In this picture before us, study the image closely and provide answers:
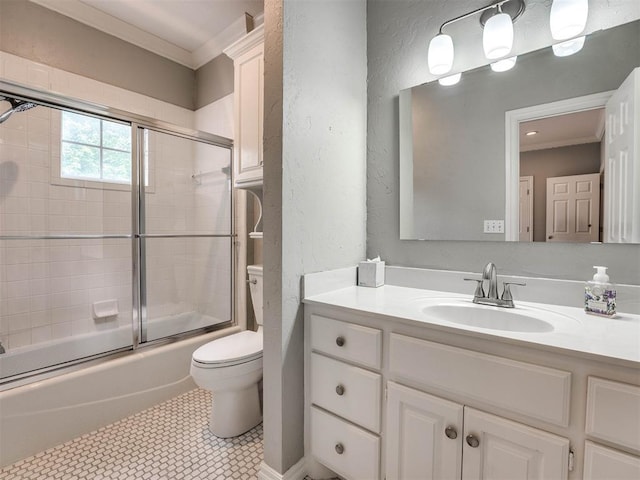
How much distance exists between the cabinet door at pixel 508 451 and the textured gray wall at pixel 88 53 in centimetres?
300

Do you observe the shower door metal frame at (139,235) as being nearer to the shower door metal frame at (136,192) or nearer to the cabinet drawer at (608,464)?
the shower door metal frame at (136,192)

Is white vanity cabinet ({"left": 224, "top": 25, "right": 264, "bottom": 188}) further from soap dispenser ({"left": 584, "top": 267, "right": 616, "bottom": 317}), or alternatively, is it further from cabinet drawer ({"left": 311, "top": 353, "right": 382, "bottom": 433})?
soap dispenser ({"left": 584, "top": 267, "right": 616, "bottom": 317})

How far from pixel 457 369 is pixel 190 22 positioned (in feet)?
9.33

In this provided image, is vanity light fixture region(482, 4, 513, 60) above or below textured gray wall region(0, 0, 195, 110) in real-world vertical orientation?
below

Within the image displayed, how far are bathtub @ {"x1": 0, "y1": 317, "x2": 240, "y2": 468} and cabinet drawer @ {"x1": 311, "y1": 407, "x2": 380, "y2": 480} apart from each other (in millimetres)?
1176

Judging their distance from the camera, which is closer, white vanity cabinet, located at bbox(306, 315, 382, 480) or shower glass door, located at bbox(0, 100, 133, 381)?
white vanity cabinet, located at bbox(306, 315, 382, 480)

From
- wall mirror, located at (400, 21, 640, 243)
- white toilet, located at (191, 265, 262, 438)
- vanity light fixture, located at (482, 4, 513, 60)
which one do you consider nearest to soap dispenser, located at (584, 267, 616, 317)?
wall mirror, located at (400, 21, 640, 243)

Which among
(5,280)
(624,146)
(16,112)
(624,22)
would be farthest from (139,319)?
(624,22)

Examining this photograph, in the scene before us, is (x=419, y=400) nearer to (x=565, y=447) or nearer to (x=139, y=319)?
(x=565, y=447)

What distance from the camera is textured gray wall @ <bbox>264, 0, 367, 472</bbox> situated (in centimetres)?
121

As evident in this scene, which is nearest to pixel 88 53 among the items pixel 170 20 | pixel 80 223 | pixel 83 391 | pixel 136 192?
pixel 170 20

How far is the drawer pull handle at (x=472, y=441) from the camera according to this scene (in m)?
0.88

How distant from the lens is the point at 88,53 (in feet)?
7.13

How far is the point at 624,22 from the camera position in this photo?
1071 mm
